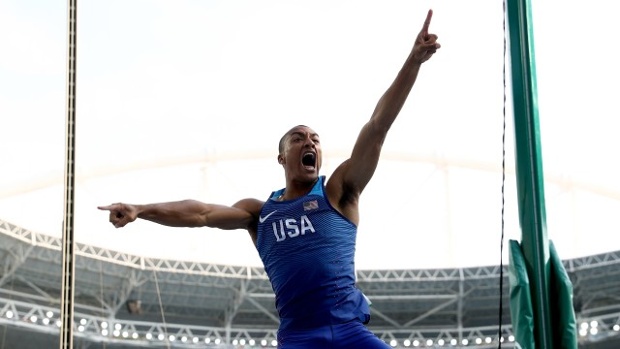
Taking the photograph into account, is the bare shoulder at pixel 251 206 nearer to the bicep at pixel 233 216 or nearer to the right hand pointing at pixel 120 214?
the bicep at pixel 233 216

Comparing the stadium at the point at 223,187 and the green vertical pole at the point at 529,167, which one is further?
the stadium at the point at 223,187

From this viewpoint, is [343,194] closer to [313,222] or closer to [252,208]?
[313,222]

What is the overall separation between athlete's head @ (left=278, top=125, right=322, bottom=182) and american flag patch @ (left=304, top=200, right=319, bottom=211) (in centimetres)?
12

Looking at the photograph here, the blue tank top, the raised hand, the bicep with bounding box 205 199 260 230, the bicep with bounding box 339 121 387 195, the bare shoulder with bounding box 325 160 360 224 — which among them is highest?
the raised hand

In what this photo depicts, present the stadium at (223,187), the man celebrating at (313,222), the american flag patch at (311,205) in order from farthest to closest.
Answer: the stadium at (223,187)
the american flag patch at (311,205)
the man celebrating at (313,222)

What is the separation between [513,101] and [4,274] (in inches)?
660

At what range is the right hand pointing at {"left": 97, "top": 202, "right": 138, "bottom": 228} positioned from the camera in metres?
2.92

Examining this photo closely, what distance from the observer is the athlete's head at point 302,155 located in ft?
10.8

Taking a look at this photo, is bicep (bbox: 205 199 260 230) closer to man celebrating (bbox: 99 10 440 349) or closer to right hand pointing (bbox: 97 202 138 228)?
man celebrating (bbox: 99 10 440 349)

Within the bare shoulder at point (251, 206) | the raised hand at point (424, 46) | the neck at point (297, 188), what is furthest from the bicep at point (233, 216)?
the raised hand at point (424, 46)

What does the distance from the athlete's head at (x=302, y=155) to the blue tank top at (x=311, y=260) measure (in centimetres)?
6

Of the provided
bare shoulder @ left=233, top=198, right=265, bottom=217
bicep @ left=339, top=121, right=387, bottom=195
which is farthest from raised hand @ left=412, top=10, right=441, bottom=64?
bare shoulder @ left=233, top=198, right=265, bottom=217

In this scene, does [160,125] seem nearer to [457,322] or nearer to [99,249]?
[99,249]

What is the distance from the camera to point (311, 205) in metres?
3.19
